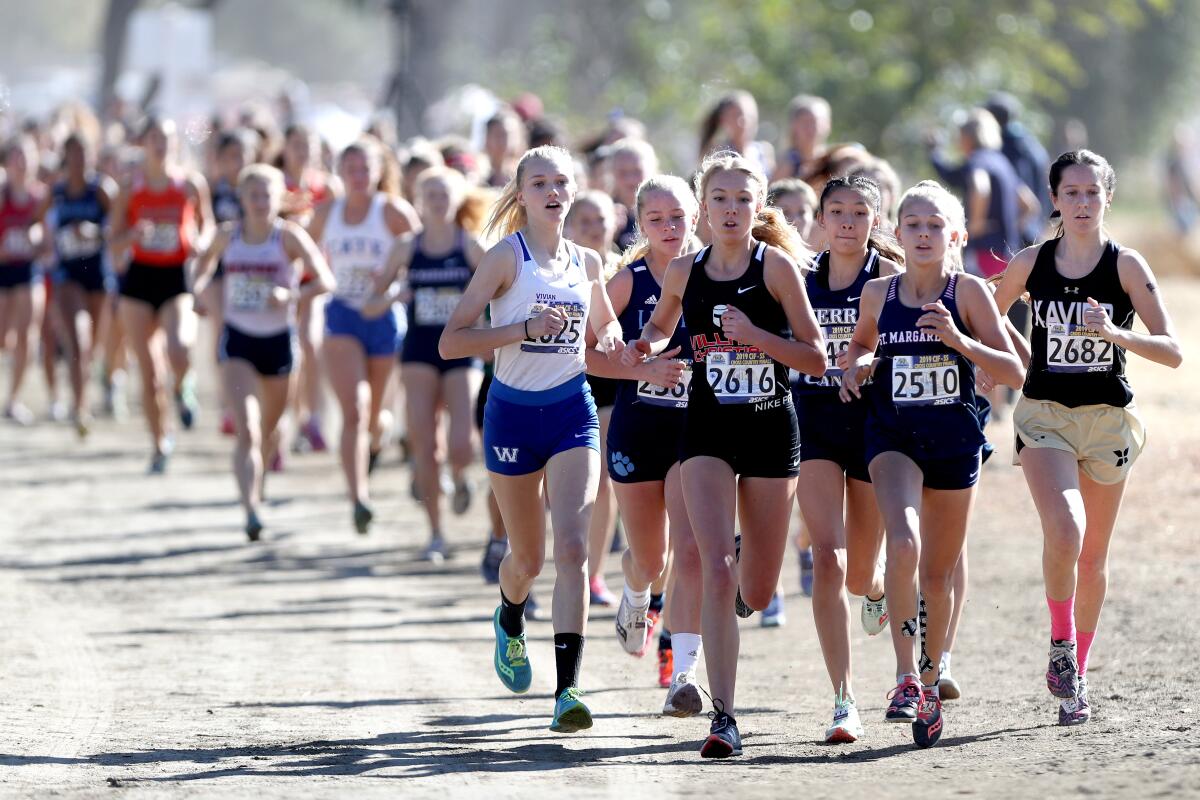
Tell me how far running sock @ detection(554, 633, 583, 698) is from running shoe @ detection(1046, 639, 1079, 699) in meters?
1.77

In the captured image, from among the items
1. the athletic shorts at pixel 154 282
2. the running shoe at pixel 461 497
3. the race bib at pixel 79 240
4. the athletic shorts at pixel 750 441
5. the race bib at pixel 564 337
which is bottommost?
the running shoe at pixel 461 497

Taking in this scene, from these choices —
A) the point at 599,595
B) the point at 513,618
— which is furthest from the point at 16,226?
the point at 513,618

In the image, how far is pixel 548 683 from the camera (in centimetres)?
878

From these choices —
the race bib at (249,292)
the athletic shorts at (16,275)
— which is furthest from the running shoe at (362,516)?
the athletic shorts at (16,275)

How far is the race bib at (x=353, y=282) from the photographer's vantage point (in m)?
12.1

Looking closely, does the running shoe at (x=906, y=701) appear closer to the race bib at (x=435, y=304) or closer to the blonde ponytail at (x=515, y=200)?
the blonde ponytail at (x=515, y=200)

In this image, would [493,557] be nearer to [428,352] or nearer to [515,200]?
[428,352]

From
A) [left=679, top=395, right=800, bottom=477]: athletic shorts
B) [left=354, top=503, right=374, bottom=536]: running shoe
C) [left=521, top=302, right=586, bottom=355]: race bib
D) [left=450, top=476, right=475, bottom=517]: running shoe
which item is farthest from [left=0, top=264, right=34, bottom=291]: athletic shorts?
[left=679, top=395, right=800, bottom=477]: athletic shorts

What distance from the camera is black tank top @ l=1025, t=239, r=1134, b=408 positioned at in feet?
23.9

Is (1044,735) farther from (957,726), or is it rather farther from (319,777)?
(319,777)

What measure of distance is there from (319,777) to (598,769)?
96 centimetres

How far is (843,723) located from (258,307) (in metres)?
5.91

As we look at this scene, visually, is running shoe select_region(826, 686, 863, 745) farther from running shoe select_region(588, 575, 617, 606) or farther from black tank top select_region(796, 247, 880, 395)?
running shoe select_region(588, 575, 617, 606)

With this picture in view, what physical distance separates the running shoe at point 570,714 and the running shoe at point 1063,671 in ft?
5.72
